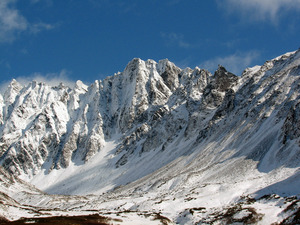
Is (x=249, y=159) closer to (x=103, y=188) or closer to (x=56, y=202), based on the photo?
(x=56, y=202)

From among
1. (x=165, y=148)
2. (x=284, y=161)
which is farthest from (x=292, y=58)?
(x=284, y=161)

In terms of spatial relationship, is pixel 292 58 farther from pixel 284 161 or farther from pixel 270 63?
pixel 284 161

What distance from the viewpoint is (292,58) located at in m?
171

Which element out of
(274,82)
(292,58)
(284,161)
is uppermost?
(292,58)

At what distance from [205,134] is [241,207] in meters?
105

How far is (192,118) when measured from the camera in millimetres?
199875

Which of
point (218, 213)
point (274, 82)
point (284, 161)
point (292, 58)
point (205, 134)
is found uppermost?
point (292, 58)

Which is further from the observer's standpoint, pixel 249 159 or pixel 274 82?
pixel 274 82

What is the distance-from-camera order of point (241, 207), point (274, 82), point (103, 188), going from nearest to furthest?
point (241, 207) → point (274, 82) → point (103, 188)

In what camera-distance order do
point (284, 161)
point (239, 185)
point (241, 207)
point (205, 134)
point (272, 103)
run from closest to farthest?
point (241, 207) → point (239, 185) → point (284, 161) → point (272, 103) → point (205, 134)

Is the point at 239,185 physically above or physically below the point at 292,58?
below

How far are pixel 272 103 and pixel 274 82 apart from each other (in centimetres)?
1990

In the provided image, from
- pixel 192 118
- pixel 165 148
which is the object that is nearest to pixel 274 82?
pixel 192 118

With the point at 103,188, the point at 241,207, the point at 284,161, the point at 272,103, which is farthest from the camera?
the point at 103,188
